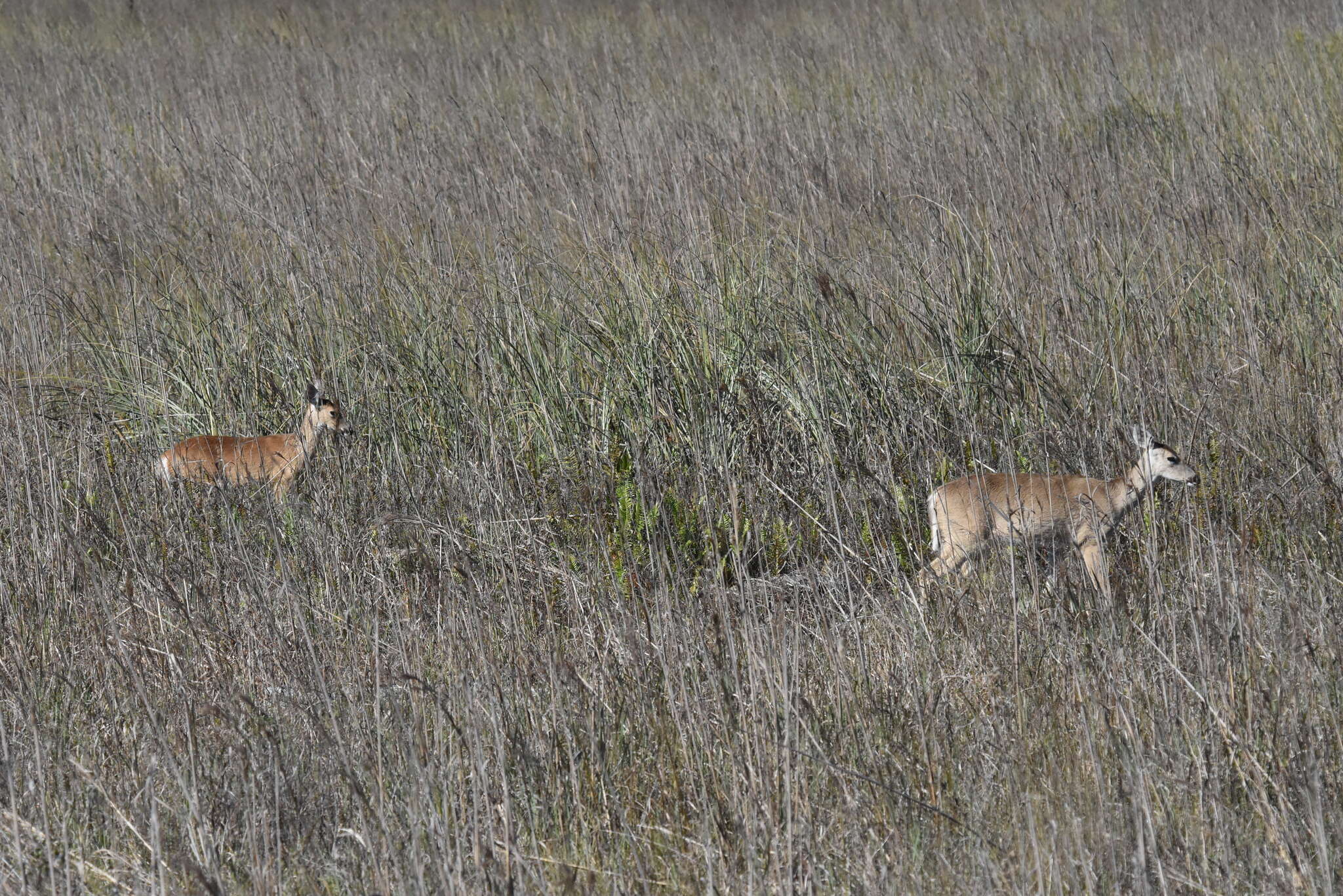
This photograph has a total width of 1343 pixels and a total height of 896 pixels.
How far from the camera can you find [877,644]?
2926 millimetres

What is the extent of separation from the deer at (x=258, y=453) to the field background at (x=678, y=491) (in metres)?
0.13

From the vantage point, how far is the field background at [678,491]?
7.17 ft

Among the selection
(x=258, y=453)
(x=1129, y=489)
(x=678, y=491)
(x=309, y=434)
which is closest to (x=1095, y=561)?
(x=1129, y=489)

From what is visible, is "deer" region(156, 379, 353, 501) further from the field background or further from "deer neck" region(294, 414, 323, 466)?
the field background

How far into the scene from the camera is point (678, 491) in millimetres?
3766

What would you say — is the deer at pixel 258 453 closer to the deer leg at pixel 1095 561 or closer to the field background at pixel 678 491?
the field background at pixel 678 491

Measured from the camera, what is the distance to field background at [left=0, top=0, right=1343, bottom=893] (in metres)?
2.19

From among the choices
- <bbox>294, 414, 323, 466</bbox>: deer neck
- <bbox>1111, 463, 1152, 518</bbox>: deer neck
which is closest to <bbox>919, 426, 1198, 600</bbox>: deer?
<bbox>1111, 463, 1152, 518</bbox>: deer neck

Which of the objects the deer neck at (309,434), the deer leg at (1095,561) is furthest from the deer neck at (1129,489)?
the deer neck at (309,434)

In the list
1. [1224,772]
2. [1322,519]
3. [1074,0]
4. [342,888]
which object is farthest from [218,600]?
[1074,0]

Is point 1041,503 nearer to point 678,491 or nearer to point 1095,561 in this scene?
point 1095,561

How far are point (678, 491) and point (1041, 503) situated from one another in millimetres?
1011

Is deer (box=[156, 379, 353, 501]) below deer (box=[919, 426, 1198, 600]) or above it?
above

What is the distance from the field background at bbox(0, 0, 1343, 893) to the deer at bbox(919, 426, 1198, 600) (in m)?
0.09
